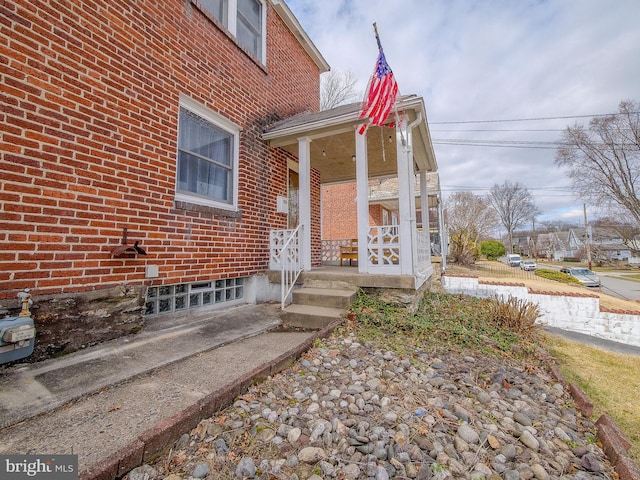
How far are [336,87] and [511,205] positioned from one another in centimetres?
4418

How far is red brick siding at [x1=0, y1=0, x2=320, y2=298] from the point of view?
241cm

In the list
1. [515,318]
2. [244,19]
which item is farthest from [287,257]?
[244,19]

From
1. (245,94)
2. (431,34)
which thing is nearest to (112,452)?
(245,94)

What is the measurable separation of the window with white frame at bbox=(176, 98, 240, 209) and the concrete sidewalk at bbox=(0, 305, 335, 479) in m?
1.96

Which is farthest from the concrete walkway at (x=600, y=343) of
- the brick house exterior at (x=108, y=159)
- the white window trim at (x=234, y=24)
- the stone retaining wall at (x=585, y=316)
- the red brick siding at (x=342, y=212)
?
the white window trim at (x=234, y=24)

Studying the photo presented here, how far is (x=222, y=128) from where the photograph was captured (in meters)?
4.59

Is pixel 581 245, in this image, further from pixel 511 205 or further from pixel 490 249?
pixel 490 249

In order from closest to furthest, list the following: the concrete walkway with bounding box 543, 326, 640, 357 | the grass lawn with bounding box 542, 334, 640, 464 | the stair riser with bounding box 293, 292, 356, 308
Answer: the grass lawn with bounding box 542, 334, 640, 464, the stair riser with bounding box 293, 292, 356, 308, the concrete walkway with bounding box 543, 326, 640, 357

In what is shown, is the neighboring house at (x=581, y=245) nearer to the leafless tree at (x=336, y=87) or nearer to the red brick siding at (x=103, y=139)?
the leafless tree at (x=336, y=87)

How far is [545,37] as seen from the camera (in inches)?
376

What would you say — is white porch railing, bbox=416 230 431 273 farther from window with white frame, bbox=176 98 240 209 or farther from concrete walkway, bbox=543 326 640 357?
concrete walkway, bbox=543 326 640 357

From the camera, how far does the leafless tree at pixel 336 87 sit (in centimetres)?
1673

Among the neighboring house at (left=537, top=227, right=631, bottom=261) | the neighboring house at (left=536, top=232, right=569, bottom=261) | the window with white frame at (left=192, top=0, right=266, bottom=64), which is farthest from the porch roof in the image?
the neighboring house at (left=536, top=232, right=569, bottom=261)

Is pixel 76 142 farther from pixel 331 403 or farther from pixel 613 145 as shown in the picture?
pixel 613 145
